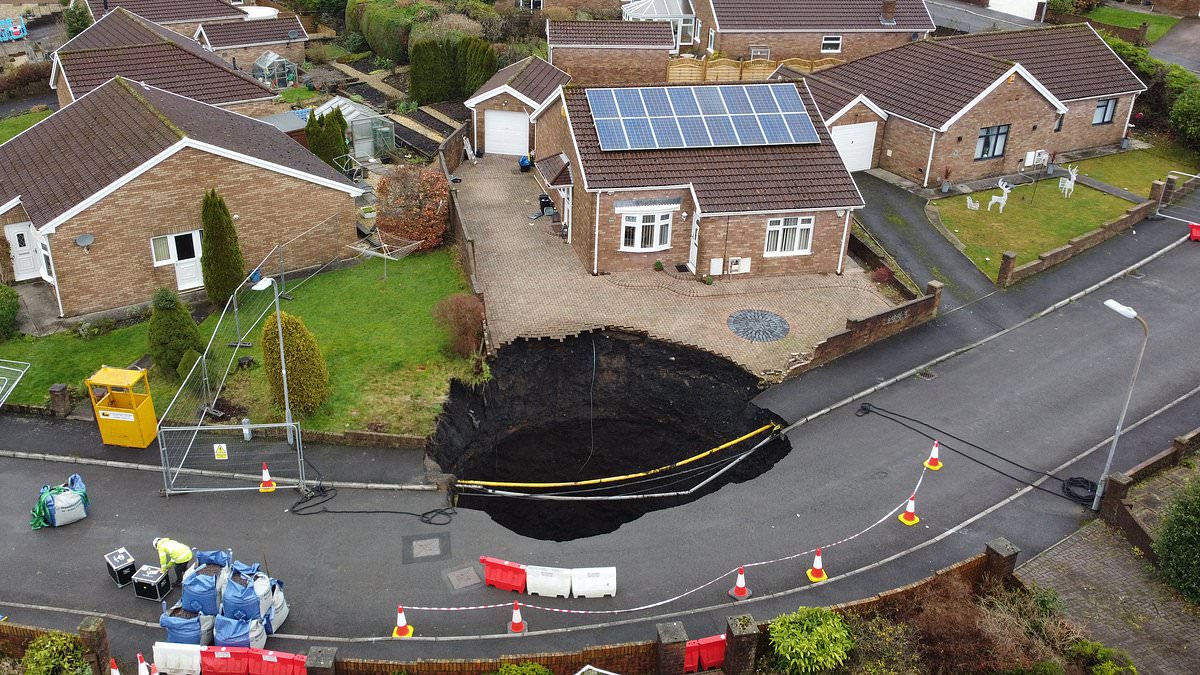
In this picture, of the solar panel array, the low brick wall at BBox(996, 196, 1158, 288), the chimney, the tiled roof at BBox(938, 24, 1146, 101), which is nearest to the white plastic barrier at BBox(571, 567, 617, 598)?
the solar panel array

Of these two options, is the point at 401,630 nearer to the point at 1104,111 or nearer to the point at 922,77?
the point at 922,77

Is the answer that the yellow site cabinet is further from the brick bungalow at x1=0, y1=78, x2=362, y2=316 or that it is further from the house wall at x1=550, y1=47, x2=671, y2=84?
the house wall at x1=550, y1=47, x2=671, y2=84

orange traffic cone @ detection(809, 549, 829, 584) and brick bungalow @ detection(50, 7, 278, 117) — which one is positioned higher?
brick bungalow @ detection(50, 7, 278, 117)

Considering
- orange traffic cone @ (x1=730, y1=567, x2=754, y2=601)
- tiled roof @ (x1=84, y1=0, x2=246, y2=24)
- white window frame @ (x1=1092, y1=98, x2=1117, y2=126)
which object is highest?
tiled roof @ (x1=84, y1=0, x2=246, y2=24)

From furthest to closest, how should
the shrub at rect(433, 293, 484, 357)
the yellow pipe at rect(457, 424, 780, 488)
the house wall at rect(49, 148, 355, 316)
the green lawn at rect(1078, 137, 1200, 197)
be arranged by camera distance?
the green lawn at rect(1078, 137, 1200, 197), the house wall at rect(49, 148, 355, 316), the shrub at rect(433, 293, 484, 357), the yellow pipe at rect(457, 424, 780, 488)

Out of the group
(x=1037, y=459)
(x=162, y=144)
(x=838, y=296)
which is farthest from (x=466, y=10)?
(x=1037, y=459)

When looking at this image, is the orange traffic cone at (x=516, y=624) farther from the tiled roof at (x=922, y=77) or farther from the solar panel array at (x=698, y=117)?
the tiled roof at (x=922, y=77)

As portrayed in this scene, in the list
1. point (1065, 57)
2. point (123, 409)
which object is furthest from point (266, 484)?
point (1065, 57)
